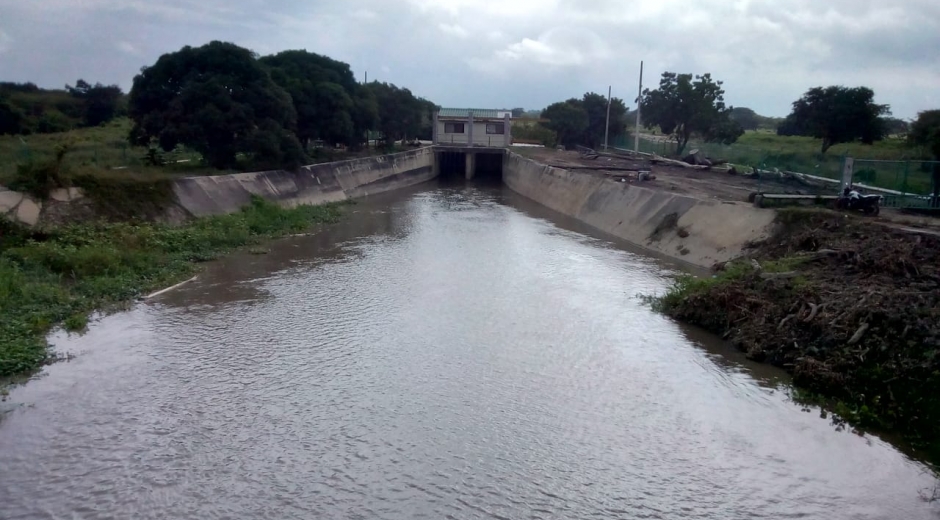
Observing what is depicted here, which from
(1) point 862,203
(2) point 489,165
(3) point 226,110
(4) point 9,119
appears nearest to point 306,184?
(3) point 226,110

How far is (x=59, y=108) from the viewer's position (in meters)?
49.2

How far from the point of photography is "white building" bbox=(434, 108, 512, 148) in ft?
192

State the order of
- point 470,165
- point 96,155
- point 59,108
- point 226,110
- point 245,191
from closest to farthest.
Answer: point 96,155, point 245,191, point 226,110, point 59,108, point 470,165

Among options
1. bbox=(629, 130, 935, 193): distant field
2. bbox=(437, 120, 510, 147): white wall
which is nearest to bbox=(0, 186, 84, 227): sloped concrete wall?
bbox=(629, 130, 935, 193): distant field

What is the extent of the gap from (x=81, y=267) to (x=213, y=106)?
43.5 feet

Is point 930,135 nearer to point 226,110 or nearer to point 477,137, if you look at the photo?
point 226,110

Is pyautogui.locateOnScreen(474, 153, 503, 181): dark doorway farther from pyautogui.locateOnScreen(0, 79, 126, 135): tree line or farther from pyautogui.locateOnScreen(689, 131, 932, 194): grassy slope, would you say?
pyautogui.locateOnScreen(0, 79, 126, 135): tree line

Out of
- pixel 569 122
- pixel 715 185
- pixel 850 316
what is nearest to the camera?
pixel 850 316

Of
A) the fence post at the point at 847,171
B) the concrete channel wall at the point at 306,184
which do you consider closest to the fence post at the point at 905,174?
the fence post at the point at 847,171

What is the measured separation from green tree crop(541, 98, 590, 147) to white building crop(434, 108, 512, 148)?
12.7 meters

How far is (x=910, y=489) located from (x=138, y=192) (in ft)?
66.1

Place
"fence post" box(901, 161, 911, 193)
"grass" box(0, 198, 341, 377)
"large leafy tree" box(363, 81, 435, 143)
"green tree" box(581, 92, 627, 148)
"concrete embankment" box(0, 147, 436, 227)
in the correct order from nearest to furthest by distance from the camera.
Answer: "grass" box(0, 198, 341, 377) < "concrete embankment" box(0, 147, 436, 227) < "fence post" box(901, 161, 911, 193) < "large leafy tree" box(363, 81, 435, 143) < "green tree" box(581, 92, 627, 148)

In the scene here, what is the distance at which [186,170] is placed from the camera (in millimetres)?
27172

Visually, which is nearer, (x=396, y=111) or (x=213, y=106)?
(x=213, y=106)
